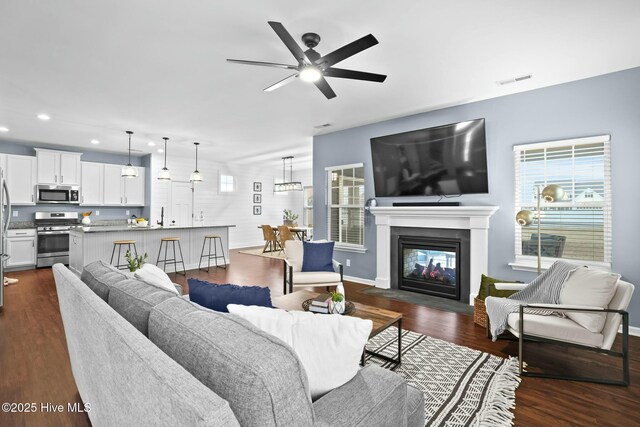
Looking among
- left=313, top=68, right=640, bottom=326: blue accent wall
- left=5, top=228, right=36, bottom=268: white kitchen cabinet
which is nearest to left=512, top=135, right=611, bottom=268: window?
left=313, top=68, right=640, bottom=326: blue accent wall

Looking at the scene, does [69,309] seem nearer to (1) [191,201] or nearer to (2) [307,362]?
(2) [307,362]

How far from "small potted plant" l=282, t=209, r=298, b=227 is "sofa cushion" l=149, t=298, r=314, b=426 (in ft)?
33.2

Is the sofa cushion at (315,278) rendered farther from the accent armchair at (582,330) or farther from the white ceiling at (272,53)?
the white ceiling at (272,53)

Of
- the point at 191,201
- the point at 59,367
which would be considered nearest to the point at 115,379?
the point at 59,367

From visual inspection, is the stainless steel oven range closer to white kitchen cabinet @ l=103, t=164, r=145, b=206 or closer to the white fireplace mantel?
white kitchen cabinet @ l=103, t=164, r=145, b=206

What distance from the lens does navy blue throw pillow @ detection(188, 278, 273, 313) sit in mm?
1534

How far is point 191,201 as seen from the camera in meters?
9.05

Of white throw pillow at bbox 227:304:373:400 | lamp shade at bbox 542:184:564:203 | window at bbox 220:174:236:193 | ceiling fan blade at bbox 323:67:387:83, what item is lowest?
white throw pillow at bbox 227:304:373:400

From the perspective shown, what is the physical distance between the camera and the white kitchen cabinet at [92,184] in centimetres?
725

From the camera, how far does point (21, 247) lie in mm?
6320

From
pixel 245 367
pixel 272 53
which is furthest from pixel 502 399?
pixel 272 53

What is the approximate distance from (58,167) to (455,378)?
848 centimetres

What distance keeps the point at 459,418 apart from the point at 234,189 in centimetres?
912

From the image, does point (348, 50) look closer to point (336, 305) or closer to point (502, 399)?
point (336, 305)
